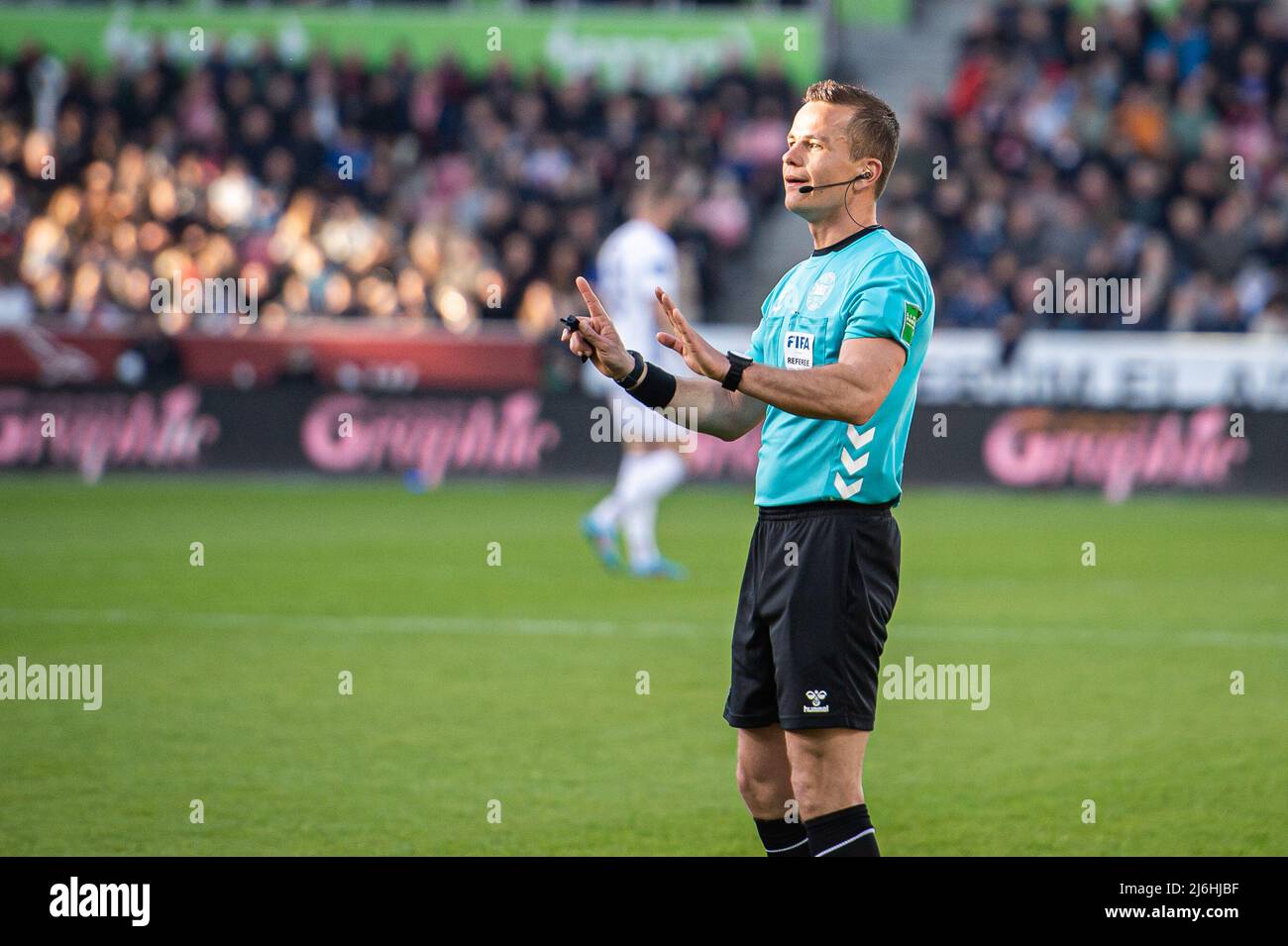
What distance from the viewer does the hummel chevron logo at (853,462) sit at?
4605mm

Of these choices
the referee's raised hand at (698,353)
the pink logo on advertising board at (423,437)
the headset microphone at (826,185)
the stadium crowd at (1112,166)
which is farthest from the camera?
the stadium crowd at (1112,166)

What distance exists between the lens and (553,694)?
29.5 feet

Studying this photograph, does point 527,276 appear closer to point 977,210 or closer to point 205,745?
point 977,210

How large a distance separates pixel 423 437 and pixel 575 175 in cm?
618

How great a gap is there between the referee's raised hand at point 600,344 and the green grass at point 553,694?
2.22 m

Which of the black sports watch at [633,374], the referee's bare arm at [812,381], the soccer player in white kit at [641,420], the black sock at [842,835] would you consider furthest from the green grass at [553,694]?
the referee's bare arm at [812,381]

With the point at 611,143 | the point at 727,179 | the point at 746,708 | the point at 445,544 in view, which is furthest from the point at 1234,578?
the point at 611,143

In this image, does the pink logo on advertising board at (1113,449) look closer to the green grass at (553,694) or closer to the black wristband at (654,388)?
the green grass at (553,694)

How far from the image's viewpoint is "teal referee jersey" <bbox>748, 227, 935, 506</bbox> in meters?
4.49

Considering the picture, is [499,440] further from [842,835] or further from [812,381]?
[812,381]

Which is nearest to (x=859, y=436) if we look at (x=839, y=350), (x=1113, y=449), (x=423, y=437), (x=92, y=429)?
(x=839, y=350)

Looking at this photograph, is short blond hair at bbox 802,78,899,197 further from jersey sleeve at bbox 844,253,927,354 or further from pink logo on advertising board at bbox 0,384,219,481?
pink logo on advertising board at bbox 0,384,219,481

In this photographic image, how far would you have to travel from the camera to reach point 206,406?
2019cm

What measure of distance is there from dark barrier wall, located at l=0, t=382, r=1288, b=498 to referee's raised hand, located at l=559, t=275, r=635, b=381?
1481cm
